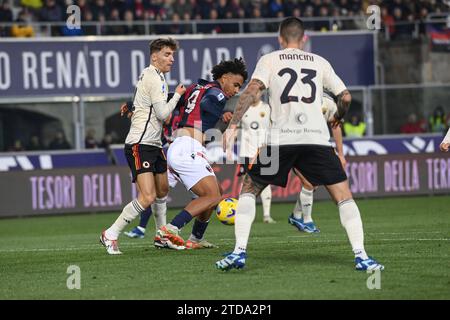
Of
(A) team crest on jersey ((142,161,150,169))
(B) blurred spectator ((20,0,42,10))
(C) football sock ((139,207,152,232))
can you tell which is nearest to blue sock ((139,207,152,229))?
(C) football sock ((139,207,152,232))

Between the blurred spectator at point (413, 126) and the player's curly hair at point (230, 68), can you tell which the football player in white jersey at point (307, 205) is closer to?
the player's curly hair at point (230, 68)

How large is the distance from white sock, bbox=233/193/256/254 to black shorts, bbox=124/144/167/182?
273 centimetres

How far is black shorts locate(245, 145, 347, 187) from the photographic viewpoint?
1030 cm

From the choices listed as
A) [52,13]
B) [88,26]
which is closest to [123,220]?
[88,26]

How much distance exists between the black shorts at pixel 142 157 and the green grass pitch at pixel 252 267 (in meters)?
1.04

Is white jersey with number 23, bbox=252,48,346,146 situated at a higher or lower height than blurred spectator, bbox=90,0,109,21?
lower

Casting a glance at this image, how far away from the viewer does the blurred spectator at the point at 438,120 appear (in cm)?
2847

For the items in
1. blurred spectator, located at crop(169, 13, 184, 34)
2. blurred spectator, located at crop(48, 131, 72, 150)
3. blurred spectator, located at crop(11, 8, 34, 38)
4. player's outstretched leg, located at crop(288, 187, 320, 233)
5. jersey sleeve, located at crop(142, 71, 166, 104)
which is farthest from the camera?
blurred spectator, located at crop(169, 13, 184, 34)

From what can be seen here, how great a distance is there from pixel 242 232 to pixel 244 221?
118mm

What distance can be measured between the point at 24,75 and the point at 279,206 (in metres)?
8.62

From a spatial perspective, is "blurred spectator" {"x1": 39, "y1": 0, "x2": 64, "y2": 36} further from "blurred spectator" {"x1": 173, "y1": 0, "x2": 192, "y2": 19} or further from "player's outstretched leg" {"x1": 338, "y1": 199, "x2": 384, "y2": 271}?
"player's outstretched leg" {"x1": 338, "y1": 199, "x2": 384, "y2": 271}

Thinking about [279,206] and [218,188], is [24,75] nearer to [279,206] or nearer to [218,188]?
[279,206]

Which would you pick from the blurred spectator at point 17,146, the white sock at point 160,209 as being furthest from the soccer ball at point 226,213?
the blurred spectator at point 17,146

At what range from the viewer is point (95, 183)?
2384 cm
